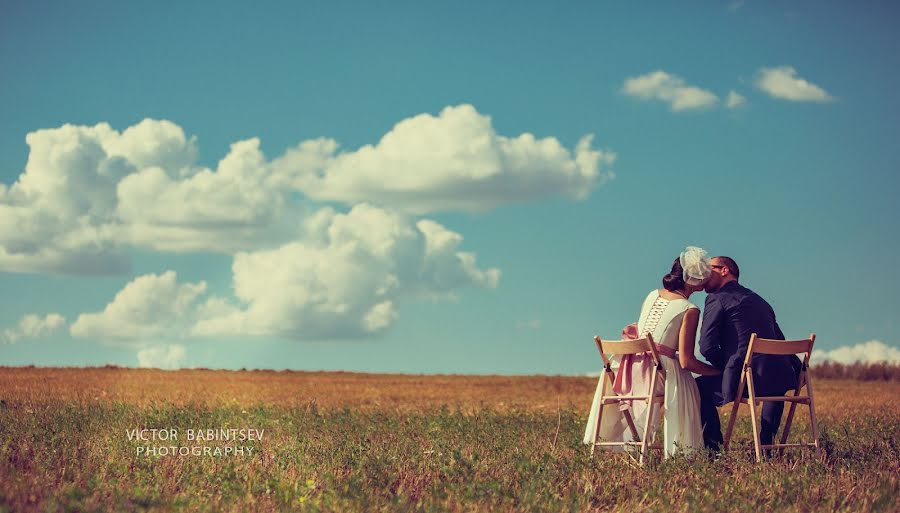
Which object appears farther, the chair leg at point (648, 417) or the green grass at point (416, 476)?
the chair leg at point (648, 417)

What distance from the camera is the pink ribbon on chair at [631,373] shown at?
975 cm

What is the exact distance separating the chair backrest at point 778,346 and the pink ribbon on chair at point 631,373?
1.01 metres

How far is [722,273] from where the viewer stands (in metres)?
9.79

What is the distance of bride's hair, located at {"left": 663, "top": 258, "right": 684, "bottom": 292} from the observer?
31.0ft

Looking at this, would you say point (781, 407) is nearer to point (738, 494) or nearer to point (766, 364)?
point (766, 364)

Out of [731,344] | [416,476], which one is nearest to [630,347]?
[731,344]

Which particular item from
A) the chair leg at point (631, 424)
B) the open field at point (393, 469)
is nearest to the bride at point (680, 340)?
the chair leg at point (631, 424)

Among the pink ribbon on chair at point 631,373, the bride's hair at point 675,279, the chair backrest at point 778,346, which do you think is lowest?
the pink ribbon on chair at point 631,373

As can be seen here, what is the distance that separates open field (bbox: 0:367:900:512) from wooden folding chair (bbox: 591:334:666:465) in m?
0.28

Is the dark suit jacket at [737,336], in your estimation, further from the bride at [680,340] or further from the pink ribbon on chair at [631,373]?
the pink ribbon on chair at [631,373]

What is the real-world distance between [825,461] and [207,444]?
648 centimetres

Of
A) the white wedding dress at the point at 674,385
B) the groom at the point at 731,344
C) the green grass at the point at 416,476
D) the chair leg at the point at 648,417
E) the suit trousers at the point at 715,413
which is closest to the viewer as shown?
the green grass at the point at 416,476

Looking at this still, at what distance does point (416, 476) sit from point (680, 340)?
2900 mm

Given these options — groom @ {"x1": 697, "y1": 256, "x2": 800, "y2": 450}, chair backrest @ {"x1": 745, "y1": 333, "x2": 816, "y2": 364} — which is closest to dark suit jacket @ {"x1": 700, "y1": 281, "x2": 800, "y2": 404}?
groom @ {"x1": 697, "y1": 256, "x2": 800, "y2": 450}
